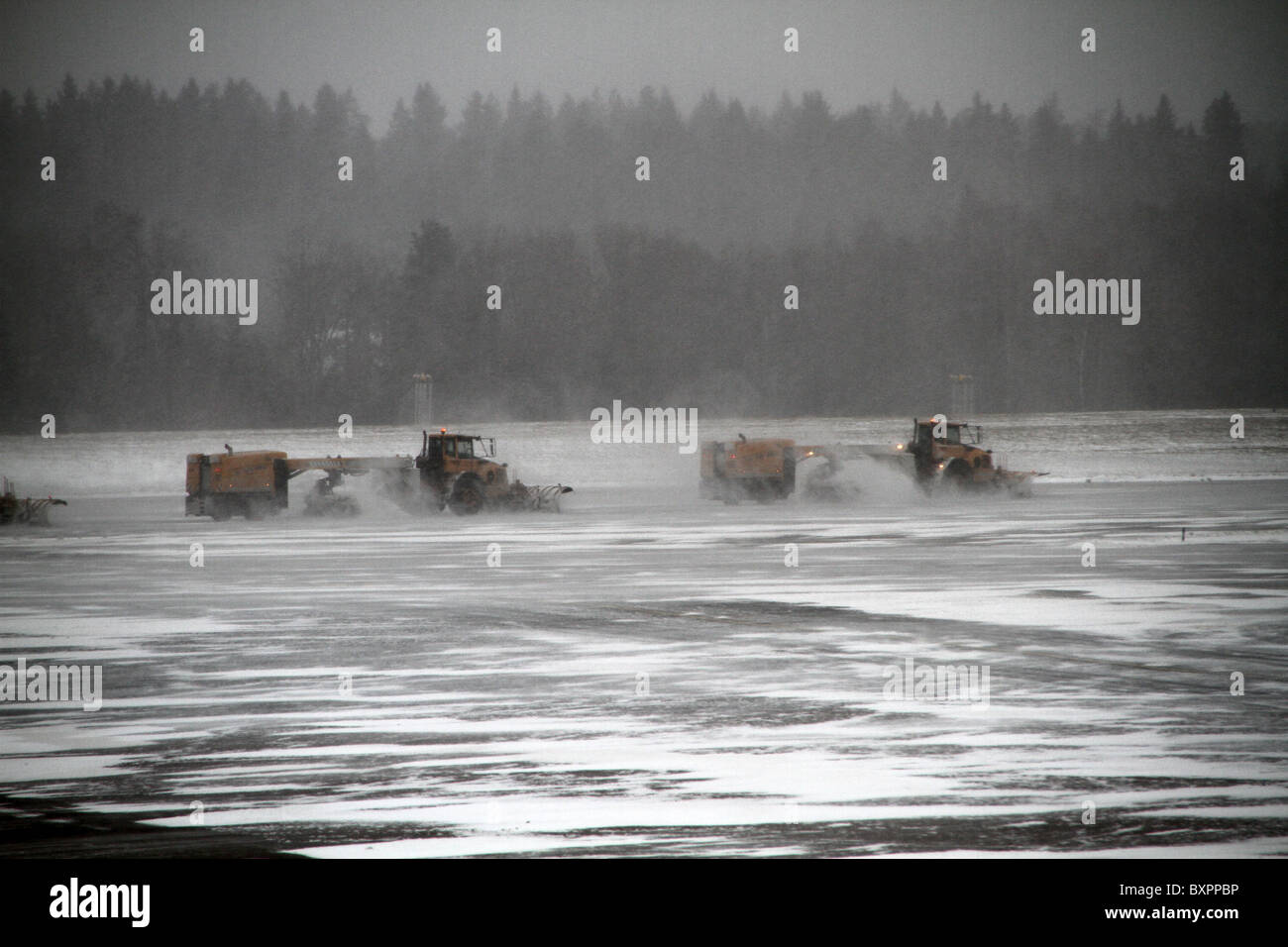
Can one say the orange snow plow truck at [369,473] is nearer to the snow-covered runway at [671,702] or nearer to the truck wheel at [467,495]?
the truck wheel at [467,495]

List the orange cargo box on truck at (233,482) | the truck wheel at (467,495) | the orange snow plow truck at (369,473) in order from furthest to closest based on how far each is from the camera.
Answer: the truck wheel at (467,495)
the orange snow plow truck at (369,473)
the orange cargo box on truck at (233,482)

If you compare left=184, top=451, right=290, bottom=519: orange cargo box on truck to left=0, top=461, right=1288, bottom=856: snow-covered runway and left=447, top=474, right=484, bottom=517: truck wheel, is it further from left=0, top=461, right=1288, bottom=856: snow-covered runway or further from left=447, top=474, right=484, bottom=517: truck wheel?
left=0, top=461, right=1288, bottom=856: snow-covered runway

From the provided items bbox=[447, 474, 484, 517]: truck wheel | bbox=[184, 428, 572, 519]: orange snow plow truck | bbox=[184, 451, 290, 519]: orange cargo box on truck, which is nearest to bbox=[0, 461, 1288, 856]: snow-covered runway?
bbox=[184, 451, 290, 519]: orange cargo box on truck

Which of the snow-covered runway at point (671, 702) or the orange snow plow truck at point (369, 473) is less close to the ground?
the orange snow plow truck at point (369, 473)

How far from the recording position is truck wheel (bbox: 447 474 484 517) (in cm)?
3775

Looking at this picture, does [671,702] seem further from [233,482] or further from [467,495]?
[233,482]

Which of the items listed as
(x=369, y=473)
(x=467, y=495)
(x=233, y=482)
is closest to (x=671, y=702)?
(x=467, y=495)

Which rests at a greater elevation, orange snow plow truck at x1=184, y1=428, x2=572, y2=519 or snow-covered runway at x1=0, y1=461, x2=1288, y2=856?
orange snow plow truck at x1=184, y1=428, x2=572, y2=519

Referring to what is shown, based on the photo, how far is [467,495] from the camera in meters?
38.0

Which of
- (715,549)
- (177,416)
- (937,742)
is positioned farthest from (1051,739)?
(177,416)

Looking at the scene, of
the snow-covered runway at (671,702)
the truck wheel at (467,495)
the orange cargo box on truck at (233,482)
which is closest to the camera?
the snow-covered runway at (671,702)

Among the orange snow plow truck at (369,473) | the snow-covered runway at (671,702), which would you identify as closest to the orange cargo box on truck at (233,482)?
the orange snow plow truck at (369,473)

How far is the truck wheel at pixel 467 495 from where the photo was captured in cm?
3775
